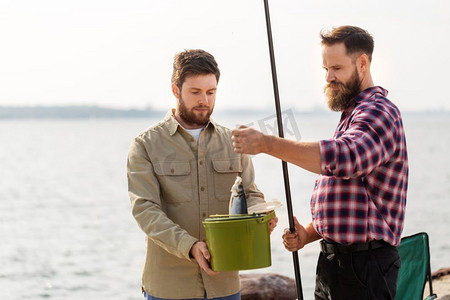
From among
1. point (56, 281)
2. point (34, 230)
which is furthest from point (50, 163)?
point (56, 281)

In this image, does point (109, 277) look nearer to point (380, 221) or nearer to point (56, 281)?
point (56, 281)

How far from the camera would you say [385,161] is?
299 cm

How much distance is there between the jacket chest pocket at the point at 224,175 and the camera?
3.66 meters

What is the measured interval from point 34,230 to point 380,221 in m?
15.6

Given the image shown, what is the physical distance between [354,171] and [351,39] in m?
0.61

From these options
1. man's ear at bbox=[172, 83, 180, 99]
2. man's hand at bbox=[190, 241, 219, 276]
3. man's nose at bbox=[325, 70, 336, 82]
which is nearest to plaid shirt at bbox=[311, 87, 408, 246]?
man's nose at bbox=[325, 70, 336, 82]

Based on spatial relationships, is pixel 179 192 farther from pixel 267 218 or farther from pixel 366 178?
pixel 366 178

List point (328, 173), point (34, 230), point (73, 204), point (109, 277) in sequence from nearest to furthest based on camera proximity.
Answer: point (328, 173), point (109, 277), point (34, 230), point (73, 204)

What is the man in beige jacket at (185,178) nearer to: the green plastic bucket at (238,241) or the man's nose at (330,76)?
the green plastic bucket at (238,241)

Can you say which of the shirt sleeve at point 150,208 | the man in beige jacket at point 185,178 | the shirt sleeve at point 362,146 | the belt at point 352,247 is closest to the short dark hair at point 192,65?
the man in beige jacket at point 185,178

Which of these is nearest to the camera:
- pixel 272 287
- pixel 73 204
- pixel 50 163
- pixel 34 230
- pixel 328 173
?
pixel 328 173

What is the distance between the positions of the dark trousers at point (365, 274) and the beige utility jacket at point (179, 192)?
0.59 meters

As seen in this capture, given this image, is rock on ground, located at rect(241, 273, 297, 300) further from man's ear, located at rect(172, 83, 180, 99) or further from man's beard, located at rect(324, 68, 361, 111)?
man's beard, located at rect(324, 68, 361, 111)

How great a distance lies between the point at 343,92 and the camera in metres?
3.21
